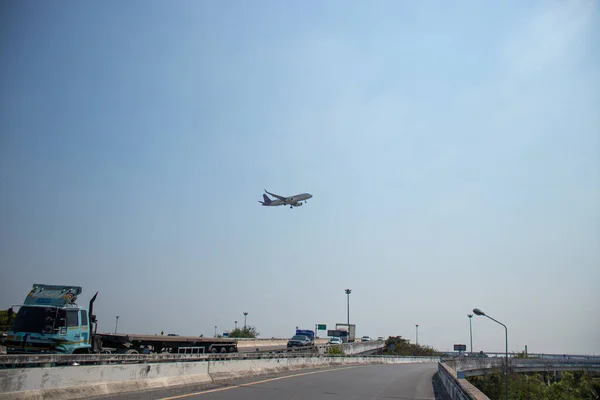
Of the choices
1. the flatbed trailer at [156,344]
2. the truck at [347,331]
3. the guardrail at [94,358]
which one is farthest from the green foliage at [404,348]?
the guardrail at [94,358]

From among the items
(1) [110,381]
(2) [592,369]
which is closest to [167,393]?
(1) [110,381]

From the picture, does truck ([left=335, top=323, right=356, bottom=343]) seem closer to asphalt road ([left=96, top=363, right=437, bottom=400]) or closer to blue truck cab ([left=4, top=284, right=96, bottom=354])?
asphalt road ([left=96, top=363, right=437, bottom=400])

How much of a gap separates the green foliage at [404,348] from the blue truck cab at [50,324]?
70168 mm

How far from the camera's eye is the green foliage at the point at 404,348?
81.9m

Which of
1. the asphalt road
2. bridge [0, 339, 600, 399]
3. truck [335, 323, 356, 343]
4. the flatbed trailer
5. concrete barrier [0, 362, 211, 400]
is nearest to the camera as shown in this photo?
concrete barrier [0, 362, 211, 400]

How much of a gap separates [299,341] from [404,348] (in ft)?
143

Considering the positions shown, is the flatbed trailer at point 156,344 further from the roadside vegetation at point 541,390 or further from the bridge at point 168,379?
the roadside vegetation at point 541,390

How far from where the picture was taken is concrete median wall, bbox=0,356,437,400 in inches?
395

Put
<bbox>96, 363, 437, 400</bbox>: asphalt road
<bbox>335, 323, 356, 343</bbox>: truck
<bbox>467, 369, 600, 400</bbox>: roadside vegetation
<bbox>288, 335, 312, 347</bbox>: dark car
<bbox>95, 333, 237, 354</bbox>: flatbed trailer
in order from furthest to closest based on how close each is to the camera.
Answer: <bbox>335, 323, 356, 343</bbox>: truck < <bbox>288, 335, 312, 347</bbox>: dark car < <bbox>467, 369, 600, 400</bbox>: roadside vegetation < <bbox>95, 333, 237, 354</bbox>: flatbed trailer < <bbox>96, 363, 437, 400</bbox>: asphalt road

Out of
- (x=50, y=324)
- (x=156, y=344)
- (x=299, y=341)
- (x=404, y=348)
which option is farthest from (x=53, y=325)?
(x=404, y=348)

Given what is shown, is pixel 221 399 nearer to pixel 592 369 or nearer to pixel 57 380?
pixel 57 380

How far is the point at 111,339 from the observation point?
64.3 ft

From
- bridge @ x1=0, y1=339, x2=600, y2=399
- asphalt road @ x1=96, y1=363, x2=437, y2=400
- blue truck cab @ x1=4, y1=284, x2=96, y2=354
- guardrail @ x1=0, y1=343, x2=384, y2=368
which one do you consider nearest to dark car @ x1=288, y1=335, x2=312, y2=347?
bridge @ x1=0, y1=339, x2=600, y2=399

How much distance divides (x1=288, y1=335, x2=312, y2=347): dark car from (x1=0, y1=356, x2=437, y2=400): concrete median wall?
90.5 feet
